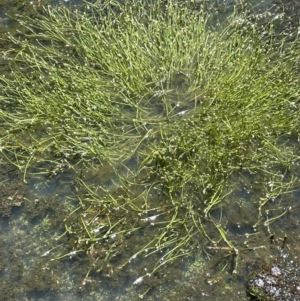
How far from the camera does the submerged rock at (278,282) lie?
3348mm

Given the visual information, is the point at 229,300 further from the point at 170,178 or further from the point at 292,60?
the point at 292,60

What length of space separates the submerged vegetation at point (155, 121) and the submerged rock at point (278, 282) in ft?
0.66

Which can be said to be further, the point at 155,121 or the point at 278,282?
the point at 155,121

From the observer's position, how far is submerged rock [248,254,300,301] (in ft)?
11.0

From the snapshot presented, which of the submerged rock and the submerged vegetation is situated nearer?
the submerged rock

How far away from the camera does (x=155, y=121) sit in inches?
159

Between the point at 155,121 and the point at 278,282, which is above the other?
the point at 155,121

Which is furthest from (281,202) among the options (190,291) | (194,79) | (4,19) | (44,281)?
(4,19)

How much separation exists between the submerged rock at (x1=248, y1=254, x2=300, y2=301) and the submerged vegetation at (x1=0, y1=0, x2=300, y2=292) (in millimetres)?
200

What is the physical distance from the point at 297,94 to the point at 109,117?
146 cm

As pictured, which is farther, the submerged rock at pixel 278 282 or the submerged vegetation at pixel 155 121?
the submerged vegetation at pixel 155 121

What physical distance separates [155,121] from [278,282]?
1476 mm

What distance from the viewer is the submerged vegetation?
362cm

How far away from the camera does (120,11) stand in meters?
4.80
